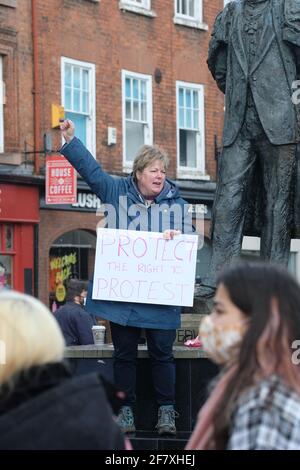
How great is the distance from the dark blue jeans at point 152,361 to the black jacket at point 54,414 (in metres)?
4.01

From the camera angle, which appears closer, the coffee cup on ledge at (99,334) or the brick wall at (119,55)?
the coffee cup on ledge at (99,334)

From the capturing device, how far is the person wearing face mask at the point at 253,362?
381 cm

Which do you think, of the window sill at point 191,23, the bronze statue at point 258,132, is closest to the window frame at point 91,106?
the window sill at point 191,23

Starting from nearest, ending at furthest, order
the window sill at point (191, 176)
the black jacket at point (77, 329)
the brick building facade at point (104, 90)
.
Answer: the black jacket at point (77, 329) → the brick building facade at point (104, 90) → the window sill at point (191, 176)

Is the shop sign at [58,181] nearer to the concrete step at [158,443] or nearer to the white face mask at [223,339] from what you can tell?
the concrete step at [158,443]

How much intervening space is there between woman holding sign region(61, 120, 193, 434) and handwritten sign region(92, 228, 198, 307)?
8cm

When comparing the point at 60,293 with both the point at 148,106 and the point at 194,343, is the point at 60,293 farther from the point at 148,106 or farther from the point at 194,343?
the point at 194,343

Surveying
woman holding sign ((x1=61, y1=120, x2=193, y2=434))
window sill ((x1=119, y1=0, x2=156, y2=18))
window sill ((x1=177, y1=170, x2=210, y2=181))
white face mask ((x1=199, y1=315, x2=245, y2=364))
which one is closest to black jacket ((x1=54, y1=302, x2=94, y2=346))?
woman holding sign ((x1=61, y1=120, x2=193, y2=434))

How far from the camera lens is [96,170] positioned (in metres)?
8.35

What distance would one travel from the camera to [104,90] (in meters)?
27.5

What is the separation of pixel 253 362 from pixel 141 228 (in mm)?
4408

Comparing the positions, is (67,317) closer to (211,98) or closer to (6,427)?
(6,427)

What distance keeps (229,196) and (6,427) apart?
545cm
